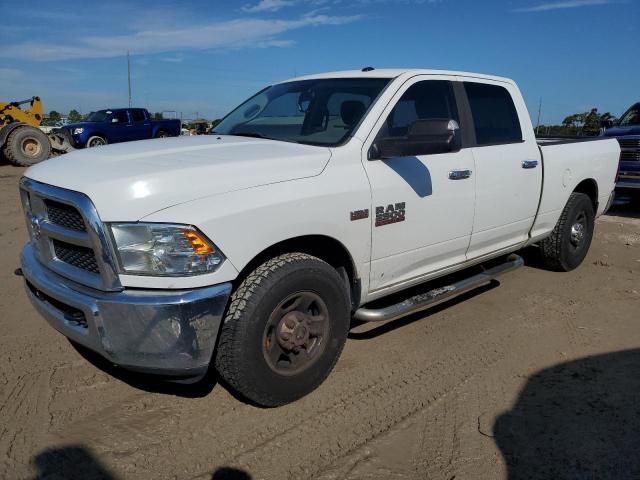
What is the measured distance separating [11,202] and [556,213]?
29.8 ft

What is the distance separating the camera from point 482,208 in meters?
4.12

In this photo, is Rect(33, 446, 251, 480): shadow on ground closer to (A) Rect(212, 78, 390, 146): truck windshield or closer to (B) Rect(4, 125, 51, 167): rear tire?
(A) Rect(212, 78, 390, 146): truck windshield

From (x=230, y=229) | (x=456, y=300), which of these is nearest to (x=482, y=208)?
(x=456, y=300)

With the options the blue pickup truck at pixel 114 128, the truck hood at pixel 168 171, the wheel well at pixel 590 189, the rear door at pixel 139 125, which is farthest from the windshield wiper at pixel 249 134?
the rear door at pixel 139 125

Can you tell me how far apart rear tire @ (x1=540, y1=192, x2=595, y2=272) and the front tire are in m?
3.16

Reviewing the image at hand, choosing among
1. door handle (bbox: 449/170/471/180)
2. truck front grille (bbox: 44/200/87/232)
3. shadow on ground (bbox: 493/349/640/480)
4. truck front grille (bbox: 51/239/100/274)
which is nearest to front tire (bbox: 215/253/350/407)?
truck front grille (bbox: 51/239/100/274)

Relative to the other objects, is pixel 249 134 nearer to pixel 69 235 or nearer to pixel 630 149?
pixel 69 235

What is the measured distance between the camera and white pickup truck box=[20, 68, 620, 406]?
2.50m

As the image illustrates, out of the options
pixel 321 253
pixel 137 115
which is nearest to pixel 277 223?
pixel 321 253

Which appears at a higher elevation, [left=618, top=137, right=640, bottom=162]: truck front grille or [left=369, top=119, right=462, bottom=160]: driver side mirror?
[left=369, top=119, right=462, bottom=160]: driver side mirror

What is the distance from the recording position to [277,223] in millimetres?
2783

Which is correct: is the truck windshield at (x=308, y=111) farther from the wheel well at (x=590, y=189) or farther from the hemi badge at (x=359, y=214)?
the wheel well at (x=590, y=189)

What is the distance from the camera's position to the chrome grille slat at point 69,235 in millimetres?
2492

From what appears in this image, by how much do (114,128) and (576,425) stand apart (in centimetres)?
2098
